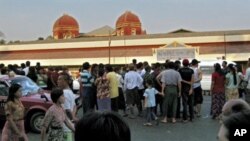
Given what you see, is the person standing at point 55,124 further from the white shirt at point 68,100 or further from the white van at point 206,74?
the white van at point 206,74

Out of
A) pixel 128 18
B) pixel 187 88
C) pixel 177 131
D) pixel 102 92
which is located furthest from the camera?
pixel 128 18

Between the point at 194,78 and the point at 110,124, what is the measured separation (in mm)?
11703

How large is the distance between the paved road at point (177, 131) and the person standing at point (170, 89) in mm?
459

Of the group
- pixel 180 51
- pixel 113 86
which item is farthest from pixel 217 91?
pixel 180 51

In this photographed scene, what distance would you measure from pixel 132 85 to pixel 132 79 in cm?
19

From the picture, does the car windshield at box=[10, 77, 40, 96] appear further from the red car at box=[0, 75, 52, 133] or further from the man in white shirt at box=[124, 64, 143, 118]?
Result: the man in white shirt at box=[124, 64, 143, 118]

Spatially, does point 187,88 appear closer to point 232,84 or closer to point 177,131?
point 232,84

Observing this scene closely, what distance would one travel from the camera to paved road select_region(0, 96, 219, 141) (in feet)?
34.4

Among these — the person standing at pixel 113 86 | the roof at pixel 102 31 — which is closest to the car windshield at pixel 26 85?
the person standing at pixel 113 86

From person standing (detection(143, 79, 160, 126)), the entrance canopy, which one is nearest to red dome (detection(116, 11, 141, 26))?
the entrance canopy

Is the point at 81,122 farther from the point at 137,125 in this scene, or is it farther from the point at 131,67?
the point at 131,67

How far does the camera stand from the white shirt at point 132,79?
14141 millimetres

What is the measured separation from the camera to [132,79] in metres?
14.2

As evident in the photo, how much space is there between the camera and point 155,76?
46.2 ft
